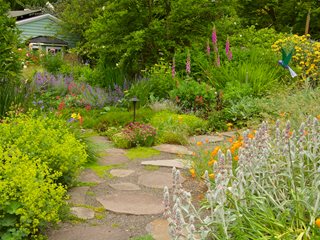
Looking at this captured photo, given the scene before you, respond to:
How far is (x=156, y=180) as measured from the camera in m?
4.54

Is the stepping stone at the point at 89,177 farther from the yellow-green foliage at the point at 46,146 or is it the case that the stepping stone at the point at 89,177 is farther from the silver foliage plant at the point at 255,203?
the silver foliage plant at the point at 255,203

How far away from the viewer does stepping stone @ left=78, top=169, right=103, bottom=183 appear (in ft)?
14.8

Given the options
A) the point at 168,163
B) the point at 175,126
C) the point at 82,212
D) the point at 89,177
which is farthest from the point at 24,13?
the point at 82,212

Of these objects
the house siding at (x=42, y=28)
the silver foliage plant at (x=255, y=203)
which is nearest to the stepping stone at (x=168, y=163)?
the silver foliage plant at (x=255, y=203)

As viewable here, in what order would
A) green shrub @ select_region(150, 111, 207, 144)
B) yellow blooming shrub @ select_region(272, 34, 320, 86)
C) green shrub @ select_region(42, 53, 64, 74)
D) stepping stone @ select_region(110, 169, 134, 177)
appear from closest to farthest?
stepping stone @ select_region(110, 169, 134, 177), green shrub @ select_region(150, 111, 207, 144), yellow blooming shrub @ select_region(272, 34, 320, 86), green shrub @ select_region(42, 53, 64, 74)

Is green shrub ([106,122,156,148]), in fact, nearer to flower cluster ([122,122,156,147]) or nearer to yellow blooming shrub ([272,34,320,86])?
flower cluster ([122,122,156,147])

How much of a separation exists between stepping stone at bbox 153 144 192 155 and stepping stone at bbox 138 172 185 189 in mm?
977

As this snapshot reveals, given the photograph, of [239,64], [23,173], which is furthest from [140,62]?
[23,173]

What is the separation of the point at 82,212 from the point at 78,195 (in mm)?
427

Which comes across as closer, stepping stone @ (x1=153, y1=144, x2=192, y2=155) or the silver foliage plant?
the silver foliage plant

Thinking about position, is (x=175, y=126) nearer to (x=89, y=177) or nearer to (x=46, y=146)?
(x=89, y=177)

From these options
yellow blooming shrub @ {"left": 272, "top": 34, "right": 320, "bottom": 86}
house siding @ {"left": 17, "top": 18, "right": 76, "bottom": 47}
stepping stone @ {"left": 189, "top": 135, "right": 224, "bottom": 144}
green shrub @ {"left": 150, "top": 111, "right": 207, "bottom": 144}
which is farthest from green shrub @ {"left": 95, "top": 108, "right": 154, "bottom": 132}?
house siding @ {"left": 17, "top": 18, "right": 76, "bottom": 47}

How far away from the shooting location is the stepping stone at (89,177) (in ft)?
14.8

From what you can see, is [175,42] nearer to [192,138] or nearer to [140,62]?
[140,62]
